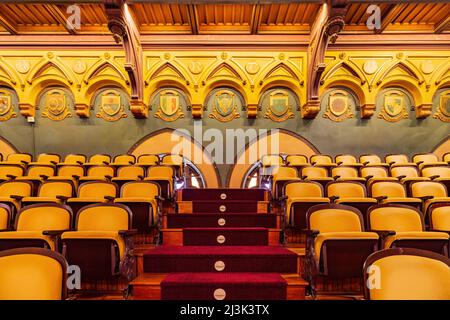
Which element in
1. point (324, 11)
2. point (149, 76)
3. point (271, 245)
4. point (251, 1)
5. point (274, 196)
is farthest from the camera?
point (149, 76)

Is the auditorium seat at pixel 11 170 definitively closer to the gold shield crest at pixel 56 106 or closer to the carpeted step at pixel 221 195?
the gold shield crest at pixel 56 106

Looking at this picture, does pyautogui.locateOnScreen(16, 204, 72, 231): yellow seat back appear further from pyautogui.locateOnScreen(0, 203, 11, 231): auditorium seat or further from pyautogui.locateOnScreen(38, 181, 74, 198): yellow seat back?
pyautogui.locateOnScreen(38, 181, 74, 198): yellow seat back

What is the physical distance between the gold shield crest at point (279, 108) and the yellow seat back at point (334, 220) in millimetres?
1601

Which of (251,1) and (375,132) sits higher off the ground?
(251,1)

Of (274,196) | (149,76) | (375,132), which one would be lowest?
(274,196)

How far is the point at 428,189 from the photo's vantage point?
1.50m

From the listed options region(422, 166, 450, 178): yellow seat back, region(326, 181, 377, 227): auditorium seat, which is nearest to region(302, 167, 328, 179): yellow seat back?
region(326, 181, 377, 227): auditorium seat

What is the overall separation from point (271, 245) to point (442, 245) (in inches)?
22.6

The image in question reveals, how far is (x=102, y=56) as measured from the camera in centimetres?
258

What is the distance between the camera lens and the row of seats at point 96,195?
1257mm

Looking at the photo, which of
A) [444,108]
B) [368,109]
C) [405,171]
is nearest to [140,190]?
[405,171]

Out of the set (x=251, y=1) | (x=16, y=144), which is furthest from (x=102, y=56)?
(x=251, y=1)

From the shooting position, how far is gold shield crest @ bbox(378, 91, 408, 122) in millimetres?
2629

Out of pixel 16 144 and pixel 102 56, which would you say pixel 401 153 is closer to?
pixel 102 56
